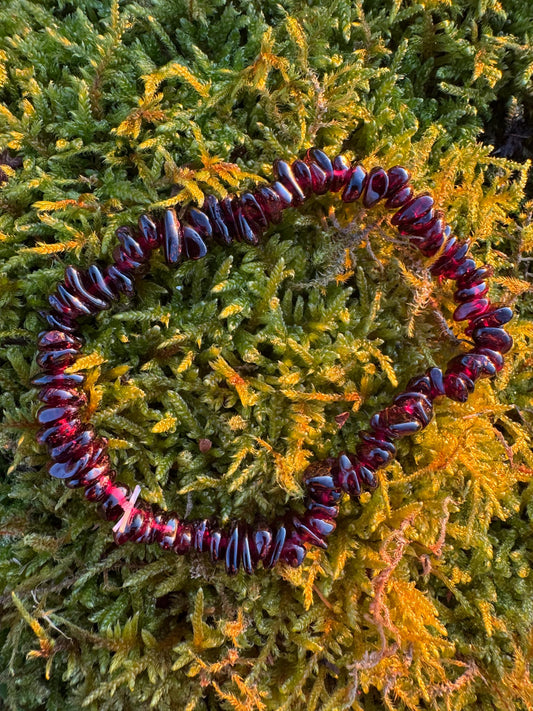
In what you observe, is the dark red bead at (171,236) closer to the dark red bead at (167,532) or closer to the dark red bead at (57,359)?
the dark red bead at (57,359)

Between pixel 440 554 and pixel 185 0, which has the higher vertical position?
pixel 185 0

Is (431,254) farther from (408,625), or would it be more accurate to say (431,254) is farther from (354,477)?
(408,625)

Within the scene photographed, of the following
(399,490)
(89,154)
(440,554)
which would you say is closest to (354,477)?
(399,490)

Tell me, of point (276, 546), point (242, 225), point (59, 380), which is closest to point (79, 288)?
point (59, 380)

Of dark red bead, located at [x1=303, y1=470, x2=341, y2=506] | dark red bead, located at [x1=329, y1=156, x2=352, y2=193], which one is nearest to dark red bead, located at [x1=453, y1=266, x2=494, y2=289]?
dark red bead, located at [x1=329, y1=156, x2=352, y2=193]

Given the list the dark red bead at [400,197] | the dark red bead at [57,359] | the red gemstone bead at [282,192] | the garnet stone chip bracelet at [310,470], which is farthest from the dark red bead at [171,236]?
the dark red bead at [400,197]

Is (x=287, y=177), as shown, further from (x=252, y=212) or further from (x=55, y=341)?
(x=55, y=341)
